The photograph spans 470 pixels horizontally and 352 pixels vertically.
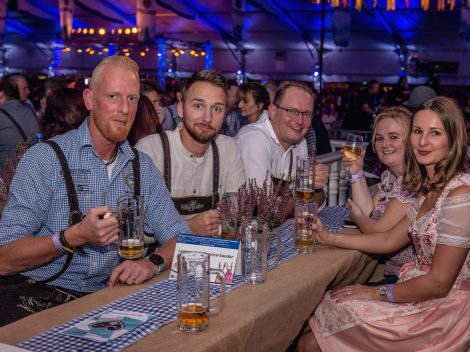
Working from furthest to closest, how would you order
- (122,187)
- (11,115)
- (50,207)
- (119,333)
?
1. (11,115)
2. (122,187)
3. (50,207)
4. (119,333)

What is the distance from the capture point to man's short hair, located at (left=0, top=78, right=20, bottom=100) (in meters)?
5.64

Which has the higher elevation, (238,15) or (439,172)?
(238,15)

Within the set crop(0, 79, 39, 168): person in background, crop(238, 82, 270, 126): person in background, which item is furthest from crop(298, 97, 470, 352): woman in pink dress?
crop(238, 82, 270, 126): person in background

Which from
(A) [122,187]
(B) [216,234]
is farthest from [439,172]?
(A) [122,187]

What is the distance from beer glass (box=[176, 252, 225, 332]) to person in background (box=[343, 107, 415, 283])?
4.48ft

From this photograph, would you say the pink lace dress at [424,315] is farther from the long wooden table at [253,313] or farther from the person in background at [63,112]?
the person in background at [63,112]

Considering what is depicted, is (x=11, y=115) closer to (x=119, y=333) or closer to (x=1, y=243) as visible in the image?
(x=1, y=243)

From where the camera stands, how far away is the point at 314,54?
987 inches

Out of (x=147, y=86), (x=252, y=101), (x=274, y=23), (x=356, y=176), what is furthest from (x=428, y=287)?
(x=274, y=23)

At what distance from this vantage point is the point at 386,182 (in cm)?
321

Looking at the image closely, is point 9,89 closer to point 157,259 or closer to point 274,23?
point 157,259

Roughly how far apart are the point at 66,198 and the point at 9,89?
3.83 metres

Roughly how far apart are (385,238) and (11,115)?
13.0 feet

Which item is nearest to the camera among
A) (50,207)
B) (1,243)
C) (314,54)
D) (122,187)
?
(1,243)
